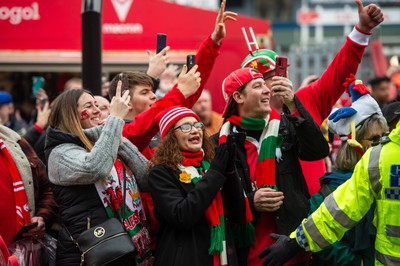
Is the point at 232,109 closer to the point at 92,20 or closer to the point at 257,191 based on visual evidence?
the point at 257,191

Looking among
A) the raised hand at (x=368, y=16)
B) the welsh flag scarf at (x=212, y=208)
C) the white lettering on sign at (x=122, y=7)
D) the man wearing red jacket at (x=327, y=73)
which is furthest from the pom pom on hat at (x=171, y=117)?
the white lettering on sign at (x=122, y=7)

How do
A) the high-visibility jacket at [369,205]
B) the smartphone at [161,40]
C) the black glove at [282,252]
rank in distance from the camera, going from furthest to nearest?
the smartphone at [161,40], the black glove at [282,252], the high-visibility jacket at [369,205]

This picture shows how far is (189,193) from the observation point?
176 inches

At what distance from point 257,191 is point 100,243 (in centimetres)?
104

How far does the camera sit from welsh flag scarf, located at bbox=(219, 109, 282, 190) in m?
4.86

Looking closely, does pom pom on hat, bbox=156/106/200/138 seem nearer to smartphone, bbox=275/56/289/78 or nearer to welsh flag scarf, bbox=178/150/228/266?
welsh flag scarf, bbox=178/150/228/266

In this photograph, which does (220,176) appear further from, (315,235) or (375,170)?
(375,170)

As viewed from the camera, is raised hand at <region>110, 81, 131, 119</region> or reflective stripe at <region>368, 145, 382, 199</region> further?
raised hand at <region>110, 81, 131, 119</region>

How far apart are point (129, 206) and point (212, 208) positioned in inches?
23.7

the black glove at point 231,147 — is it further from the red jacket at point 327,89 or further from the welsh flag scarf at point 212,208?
the red jacket at point 327,89

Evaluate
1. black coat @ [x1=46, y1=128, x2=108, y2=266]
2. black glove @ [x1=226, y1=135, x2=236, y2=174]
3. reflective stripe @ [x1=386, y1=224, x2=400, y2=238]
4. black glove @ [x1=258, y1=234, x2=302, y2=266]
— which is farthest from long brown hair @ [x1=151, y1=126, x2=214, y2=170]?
reflective stripe @ [x1=386, y1=224, x2=400, y2=238]

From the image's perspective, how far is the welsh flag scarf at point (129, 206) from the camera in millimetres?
4789

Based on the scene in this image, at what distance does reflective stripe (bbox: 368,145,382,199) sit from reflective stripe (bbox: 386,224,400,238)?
166 mm

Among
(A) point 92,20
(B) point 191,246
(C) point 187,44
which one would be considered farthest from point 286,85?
(C) point 187,44
